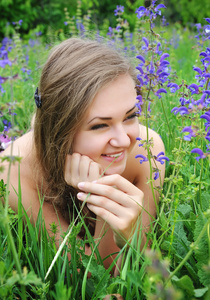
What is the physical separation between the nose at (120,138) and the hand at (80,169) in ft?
0.46

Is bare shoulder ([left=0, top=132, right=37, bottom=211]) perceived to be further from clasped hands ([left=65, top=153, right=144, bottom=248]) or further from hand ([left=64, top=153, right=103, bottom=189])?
clasped hands ([left=65, top=153, right=144, bottom=248])

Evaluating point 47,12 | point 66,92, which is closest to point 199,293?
point 66,92

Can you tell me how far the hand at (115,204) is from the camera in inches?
67.6

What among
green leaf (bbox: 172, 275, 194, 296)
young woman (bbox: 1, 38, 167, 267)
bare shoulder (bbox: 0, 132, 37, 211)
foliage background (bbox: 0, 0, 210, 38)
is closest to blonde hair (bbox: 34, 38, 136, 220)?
young woman (bbox: 1, 38, 167, 267)

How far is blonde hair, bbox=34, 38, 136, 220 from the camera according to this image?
6.68ft

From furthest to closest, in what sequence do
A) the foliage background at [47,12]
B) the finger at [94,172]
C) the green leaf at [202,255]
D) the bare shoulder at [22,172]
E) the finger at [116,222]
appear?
1. the foliage background at [47,12]
2. the bare shoulder at [22,172]
3. the finger at [94,172]
4. the finger at [116,222]
5. the green leaf at [202,255]

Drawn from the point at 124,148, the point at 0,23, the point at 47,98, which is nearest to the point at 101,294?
the point at 124,148

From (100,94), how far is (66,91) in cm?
19

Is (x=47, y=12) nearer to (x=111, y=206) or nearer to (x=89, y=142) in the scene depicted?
(x=89, y=142)

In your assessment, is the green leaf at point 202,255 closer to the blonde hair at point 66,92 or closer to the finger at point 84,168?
the finger at point 84,168

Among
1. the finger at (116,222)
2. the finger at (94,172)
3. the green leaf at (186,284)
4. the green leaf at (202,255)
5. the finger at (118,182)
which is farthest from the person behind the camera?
the finger at (94,172)

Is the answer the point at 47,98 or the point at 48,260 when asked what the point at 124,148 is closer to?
→ the point at 47,98

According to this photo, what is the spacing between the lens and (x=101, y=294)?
1469mm

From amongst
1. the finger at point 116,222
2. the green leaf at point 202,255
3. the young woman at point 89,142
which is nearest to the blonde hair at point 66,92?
the young woman at point 89,142
